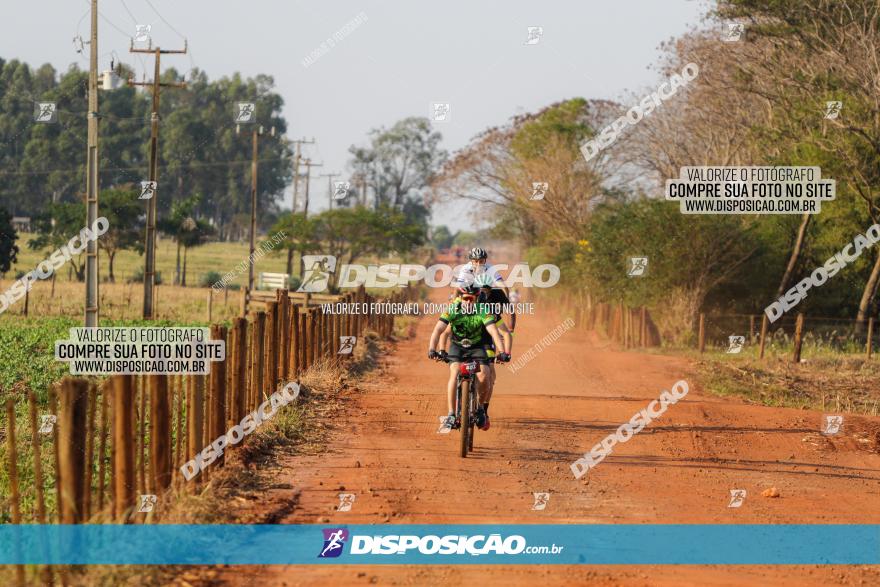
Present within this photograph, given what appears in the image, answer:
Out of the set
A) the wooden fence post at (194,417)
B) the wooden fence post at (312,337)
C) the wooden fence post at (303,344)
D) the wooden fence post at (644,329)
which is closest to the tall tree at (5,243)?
the wooden fence post at (644,329)

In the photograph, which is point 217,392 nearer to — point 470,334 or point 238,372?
point 238,372

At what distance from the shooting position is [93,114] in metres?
24.5

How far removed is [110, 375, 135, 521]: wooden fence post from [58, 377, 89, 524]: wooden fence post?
55cm

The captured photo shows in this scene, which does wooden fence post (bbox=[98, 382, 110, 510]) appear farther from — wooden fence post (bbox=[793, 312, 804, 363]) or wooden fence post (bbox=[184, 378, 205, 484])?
wooden fence post (bbox=[793, 312, 804, 363])

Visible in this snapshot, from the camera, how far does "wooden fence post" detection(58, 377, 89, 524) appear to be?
6629 mm

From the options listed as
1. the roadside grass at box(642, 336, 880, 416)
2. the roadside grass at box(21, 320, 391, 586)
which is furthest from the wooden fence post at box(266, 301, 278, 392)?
the roadside grass at box(642, 336, 880, 416)

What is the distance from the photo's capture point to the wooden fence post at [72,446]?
21.7 feet

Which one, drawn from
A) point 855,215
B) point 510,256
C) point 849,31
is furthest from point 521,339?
point 510,256

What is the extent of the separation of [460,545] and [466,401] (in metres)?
3.39

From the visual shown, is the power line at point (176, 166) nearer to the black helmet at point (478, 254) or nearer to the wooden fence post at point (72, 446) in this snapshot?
the black helmet at point (478, 254)

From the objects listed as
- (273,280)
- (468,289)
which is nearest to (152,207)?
(273,280)

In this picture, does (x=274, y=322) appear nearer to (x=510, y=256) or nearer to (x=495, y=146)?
(x=495, y=146)

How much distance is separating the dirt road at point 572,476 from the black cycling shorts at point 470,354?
1.02 m

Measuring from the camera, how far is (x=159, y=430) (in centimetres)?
838
